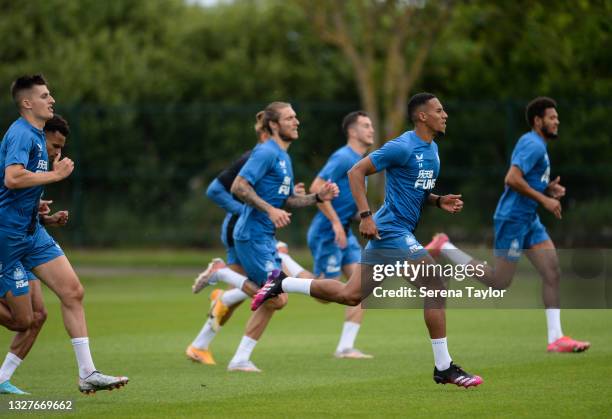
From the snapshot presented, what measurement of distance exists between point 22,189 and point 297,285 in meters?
2.70

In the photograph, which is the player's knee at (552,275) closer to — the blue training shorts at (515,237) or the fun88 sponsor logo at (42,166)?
the blue training shorts at (515,237)

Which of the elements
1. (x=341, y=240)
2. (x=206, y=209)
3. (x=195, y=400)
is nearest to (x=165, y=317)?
(x=341, y=240)

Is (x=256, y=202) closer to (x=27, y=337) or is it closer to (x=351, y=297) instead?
(x=351, y=297)

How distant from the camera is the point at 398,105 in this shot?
100 ft

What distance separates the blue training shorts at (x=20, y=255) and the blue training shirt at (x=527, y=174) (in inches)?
222

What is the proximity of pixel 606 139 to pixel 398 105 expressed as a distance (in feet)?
19.2

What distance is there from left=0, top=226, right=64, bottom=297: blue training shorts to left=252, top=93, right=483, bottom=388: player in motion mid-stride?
2397mm

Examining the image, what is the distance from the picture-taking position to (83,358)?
1005cm

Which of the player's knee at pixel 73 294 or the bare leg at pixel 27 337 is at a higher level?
the player's knee at pixel 73 294

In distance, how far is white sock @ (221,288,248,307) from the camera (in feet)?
42.2

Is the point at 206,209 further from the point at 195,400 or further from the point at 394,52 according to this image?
the point at 195,400

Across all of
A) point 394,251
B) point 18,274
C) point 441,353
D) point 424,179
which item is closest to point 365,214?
point 394,251

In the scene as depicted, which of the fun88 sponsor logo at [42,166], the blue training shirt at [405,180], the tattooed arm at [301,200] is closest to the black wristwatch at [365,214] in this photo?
the blue training shirt at [405,180]

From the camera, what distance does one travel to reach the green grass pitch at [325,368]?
952cm
